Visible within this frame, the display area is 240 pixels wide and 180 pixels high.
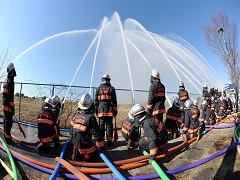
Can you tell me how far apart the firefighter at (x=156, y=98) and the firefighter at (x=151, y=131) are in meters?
1.17

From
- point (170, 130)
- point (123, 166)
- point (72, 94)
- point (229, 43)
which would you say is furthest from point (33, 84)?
point (229, 43)

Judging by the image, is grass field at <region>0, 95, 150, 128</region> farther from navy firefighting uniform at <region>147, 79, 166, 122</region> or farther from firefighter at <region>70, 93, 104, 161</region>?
firefighter at <region>70, 93, 104, 161</region>

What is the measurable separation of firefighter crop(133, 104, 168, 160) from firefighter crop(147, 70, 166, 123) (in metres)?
1.17

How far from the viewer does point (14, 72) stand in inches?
219

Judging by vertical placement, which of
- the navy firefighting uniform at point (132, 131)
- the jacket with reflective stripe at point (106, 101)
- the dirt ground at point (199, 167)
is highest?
the jacket with reflective stripe at point (106, 101)

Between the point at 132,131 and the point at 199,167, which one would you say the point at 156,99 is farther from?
the point at 199,167

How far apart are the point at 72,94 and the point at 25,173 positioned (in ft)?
22.1

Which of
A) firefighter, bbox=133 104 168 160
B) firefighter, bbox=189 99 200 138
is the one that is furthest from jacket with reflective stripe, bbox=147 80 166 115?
firefighter, bbox=133 104 168 160

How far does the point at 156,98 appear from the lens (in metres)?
6.16

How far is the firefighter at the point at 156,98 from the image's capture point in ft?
19.9

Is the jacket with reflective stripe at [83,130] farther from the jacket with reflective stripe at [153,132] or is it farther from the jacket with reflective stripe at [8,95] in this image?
the jacket with reflective stripe at [8,95]

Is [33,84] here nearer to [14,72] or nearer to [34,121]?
[34,121]

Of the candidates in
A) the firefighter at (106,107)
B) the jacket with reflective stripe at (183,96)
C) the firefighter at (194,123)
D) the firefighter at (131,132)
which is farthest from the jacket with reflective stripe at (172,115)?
the firefighter at (106,107)

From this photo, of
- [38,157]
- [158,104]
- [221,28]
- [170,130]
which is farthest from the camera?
[221,28]
